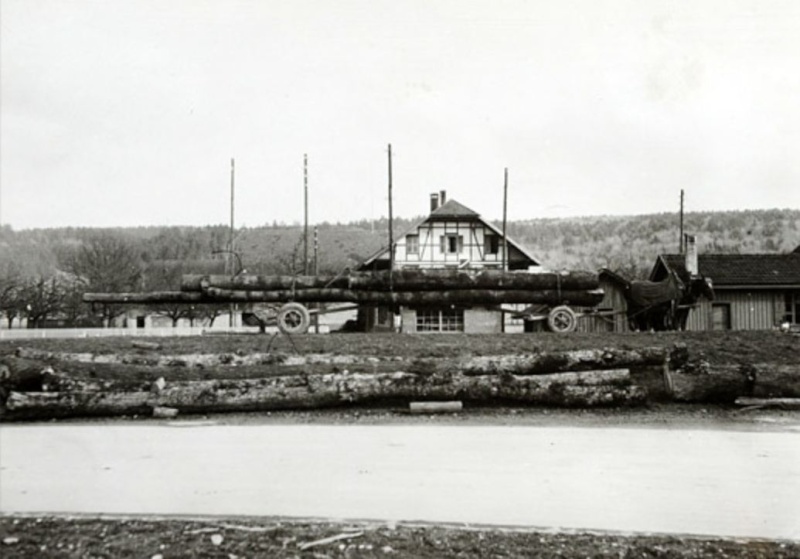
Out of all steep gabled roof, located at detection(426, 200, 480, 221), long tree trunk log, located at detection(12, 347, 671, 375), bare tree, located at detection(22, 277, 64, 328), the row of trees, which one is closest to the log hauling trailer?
long tree trunk log, located at detection(12, 347, 671, 375)

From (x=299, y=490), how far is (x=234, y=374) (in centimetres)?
578

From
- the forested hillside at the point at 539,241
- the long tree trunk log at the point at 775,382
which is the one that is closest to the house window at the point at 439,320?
the long tree trunk log at the point at 775,382

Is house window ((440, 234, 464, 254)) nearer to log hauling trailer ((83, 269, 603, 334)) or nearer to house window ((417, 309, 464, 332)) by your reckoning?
house window ((417, 309, 464, 332))

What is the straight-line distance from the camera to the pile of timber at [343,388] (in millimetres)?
11320

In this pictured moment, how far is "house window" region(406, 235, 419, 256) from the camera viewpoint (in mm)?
41531

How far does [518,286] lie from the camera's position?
19766mm

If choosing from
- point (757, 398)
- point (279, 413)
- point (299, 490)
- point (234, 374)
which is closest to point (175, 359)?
point (234, 374)

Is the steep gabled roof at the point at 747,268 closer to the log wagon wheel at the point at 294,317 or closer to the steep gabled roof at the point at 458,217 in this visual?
the steep gabled roof at the point at 458,217

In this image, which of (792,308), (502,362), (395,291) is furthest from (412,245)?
(502,362)

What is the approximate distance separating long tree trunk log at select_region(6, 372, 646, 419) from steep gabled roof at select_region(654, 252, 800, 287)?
2012 centimetres

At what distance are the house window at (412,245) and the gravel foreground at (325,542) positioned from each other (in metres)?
35.3

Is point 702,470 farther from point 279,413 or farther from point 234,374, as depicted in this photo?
point 234,374

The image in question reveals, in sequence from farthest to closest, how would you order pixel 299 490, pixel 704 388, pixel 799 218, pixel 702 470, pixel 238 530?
1. pixel 799 218
2. pixel 704 388
3. pixel 702 470
4. pixel 299 490
5. pixel 238 530

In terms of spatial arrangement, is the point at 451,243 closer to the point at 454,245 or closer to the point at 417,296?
the point at 454,245
